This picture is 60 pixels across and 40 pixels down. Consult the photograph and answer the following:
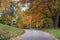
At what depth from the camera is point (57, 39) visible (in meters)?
14.2

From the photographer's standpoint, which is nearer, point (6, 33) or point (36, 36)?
point (6, 33)

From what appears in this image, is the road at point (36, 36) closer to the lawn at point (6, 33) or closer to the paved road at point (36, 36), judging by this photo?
the paved road at point (36, 36)

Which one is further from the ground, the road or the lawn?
the lawn

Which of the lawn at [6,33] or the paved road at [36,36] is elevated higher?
the lawn at [6,33]

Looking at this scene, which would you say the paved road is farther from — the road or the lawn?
the lawn

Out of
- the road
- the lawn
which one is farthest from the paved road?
the lawn

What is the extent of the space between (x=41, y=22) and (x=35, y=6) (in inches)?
114

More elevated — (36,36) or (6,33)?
(6,33)

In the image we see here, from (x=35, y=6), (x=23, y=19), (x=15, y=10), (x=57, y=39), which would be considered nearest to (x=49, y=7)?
(x=35, y=6)

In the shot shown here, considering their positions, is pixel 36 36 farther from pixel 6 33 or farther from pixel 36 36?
pixel 6 33

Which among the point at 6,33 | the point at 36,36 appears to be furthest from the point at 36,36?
Answer: the point at 6,33

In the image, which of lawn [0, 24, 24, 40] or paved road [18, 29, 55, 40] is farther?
paved road [18, 29, 55, 40]

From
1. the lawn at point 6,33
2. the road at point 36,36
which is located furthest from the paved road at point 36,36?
the lawn at point 6,33

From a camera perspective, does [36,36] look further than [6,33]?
Yes
